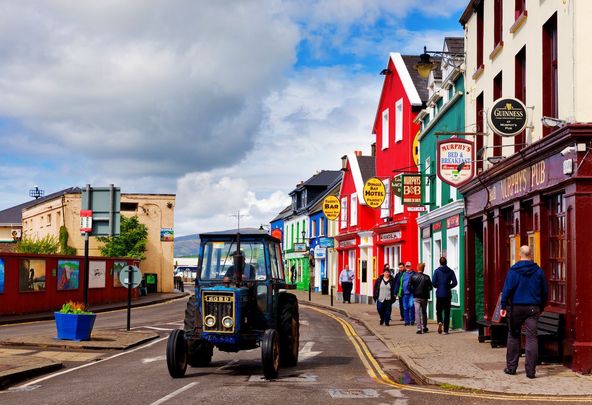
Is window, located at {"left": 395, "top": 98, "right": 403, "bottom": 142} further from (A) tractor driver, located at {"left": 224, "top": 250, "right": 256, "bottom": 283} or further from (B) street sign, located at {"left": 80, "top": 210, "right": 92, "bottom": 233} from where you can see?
(A) tractor driver, located at {"left": 224, "top": 250, "right": 256, "bottom": 283}

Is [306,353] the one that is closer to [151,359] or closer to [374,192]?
[151,359]

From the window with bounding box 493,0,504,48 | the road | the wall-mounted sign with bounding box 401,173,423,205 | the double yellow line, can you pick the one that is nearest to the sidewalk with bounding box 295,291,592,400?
the double yellow line

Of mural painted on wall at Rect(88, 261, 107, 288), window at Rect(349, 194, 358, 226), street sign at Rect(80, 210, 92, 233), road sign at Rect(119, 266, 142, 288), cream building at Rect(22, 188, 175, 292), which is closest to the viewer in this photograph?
street sign at Rect(80, 210, 92, 233)

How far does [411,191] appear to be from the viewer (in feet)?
95.5

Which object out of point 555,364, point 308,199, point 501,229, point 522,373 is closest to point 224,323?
point 522,373

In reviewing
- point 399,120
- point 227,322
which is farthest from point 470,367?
point 399,120

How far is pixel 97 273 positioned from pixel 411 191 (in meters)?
19.6

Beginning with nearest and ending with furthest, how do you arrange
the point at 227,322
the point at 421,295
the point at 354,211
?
the point at 227,322
the point at 421,295
the point at 354,211

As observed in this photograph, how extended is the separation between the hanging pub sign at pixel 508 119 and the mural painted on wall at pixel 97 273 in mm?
28645

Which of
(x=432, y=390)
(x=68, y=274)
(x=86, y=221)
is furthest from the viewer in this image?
(x=68, y=274)

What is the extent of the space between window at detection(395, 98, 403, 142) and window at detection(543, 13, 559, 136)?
20469 millimetres

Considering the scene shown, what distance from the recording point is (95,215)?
2114 cm

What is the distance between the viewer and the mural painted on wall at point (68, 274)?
119 feet

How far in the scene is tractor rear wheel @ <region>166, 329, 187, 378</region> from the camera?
483 inches
